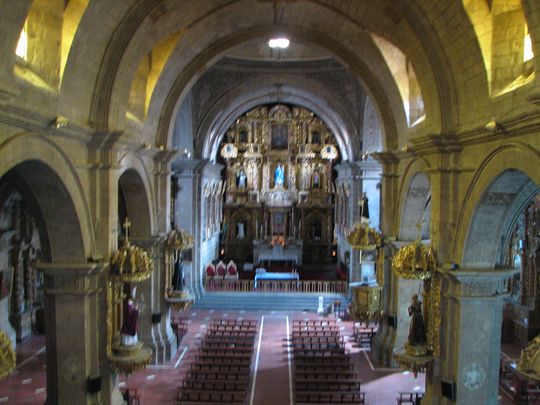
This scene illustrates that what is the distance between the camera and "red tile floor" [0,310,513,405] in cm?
1579

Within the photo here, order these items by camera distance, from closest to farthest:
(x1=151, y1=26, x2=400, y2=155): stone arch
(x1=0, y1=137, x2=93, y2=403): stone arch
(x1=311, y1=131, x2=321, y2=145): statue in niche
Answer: (x1=0, y1=137, x2=93, y2=403): stone arch < (x1=151, y1=26, x2=400, y2=155): stone arch < (x1=311, y1=131, x2=321, y2=145): statue in niche

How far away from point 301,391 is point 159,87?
9.94 meters

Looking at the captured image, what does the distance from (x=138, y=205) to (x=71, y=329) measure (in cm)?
614

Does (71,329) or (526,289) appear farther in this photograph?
(526,289)

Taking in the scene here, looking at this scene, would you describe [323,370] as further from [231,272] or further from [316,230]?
[316,230]

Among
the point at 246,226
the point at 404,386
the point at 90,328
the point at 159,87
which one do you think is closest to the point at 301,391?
the point at 404,386

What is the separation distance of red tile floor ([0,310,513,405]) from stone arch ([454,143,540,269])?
5.78m

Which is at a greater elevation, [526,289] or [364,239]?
[364,239]

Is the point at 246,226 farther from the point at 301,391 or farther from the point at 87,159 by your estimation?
the point at 87,159

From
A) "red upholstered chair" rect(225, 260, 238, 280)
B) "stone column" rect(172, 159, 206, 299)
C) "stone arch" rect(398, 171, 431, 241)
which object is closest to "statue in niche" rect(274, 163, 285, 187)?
"red upholstered chair" rect(225, 260, 238, 280)

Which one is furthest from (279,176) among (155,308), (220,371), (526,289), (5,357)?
(5,357)

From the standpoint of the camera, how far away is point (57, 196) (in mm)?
11570

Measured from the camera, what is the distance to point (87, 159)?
12.6 m

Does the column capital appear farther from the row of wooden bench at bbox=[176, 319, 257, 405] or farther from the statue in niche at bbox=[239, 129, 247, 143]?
the statue in niche at bbox=[239, 129, 247, 143]
